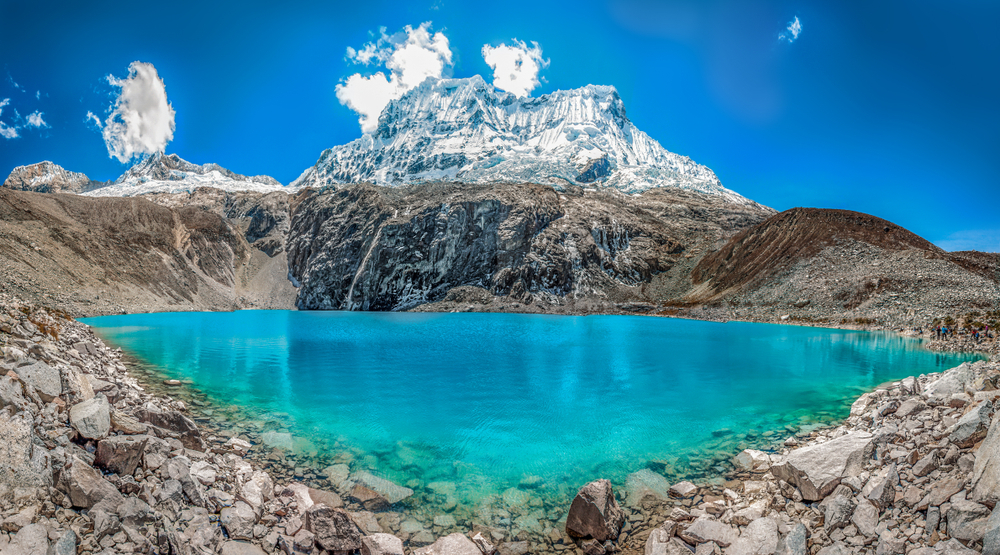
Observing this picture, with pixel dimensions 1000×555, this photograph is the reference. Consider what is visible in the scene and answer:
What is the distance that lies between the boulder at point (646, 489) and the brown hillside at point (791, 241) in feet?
Result: 299

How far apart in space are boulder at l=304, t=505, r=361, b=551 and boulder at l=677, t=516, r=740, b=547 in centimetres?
641

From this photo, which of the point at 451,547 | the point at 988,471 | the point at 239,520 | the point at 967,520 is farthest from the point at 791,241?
the point at 239,520

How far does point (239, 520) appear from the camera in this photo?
8.34 meters

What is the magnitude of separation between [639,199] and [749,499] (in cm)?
16430

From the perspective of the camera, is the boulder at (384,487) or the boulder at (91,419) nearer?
the boulder at (91,419)

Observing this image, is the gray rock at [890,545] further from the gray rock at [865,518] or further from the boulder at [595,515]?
the boulder at [595,515]

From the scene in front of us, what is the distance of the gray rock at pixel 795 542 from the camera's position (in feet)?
25.0

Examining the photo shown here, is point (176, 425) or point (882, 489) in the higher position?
point (882, 489)

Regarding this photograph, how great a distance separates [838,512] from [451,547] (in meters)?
7.27

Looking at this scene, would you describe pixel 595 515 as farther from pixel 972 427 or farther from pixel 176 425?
pixel 176 425

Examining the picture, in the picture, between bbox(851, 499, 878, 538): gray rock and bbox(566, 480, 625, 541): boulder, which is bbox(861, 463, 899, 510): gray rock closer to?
bbox(851, 499, 878, 538): gray rock

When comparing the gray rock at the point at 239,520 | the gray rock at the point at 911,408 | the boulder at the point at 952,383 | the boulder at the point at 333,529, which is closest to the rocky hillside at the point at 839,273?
the boulder at the point at 952,383

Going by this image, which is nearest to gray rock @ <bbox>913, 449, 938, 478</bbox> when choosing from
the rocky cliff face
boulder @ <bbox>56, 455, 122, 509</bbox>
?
boulder @ <bbox>56, 455, 122, 509</bbox>

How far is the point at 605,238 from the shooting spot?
126 meters
